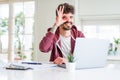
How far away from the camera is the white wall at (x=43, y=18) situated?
4031 mm

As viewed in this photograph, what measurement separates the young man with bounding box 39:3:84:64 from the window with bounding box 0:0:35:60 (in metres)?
2.35

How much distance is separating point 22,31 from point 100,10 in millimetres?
1598

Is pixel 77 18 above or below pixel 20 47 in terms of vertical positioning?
above

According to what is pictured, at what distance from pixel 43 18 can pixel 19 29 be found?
680 mm

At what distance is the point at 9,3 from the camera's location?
4.48 m

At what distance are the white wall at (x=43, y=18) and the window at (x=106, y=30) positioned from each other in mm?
610

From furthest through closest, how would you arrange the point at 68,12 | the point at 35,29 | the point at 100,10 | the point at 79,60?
the point at 35,29 < the point at 100,10 < the point at 68,12 < the point at 79,60

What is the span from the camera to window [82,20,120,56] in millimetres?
3953

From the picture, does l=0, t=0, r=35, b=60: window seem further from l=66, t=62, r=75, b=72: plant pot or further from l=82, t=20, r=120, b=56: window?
l=66, t=62, r=75, b=72: plant pot

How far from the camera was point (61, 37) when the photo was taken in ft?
6.76

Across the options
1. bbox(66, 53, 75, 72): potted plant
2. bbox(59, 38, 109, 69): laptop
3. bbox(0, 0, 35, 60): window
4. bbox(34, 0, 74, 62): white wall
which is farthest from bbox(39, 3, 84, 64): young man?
bbox(0, 0, 35, 60): window

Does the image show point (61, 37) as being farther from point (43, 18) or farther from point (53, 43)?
point (43, 18)

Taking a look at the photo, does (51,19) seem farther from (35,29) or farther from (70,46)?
(70,46)

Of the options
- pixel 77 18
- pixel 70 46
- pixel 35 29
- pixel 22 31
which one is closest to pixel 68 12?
pixel 70 46
